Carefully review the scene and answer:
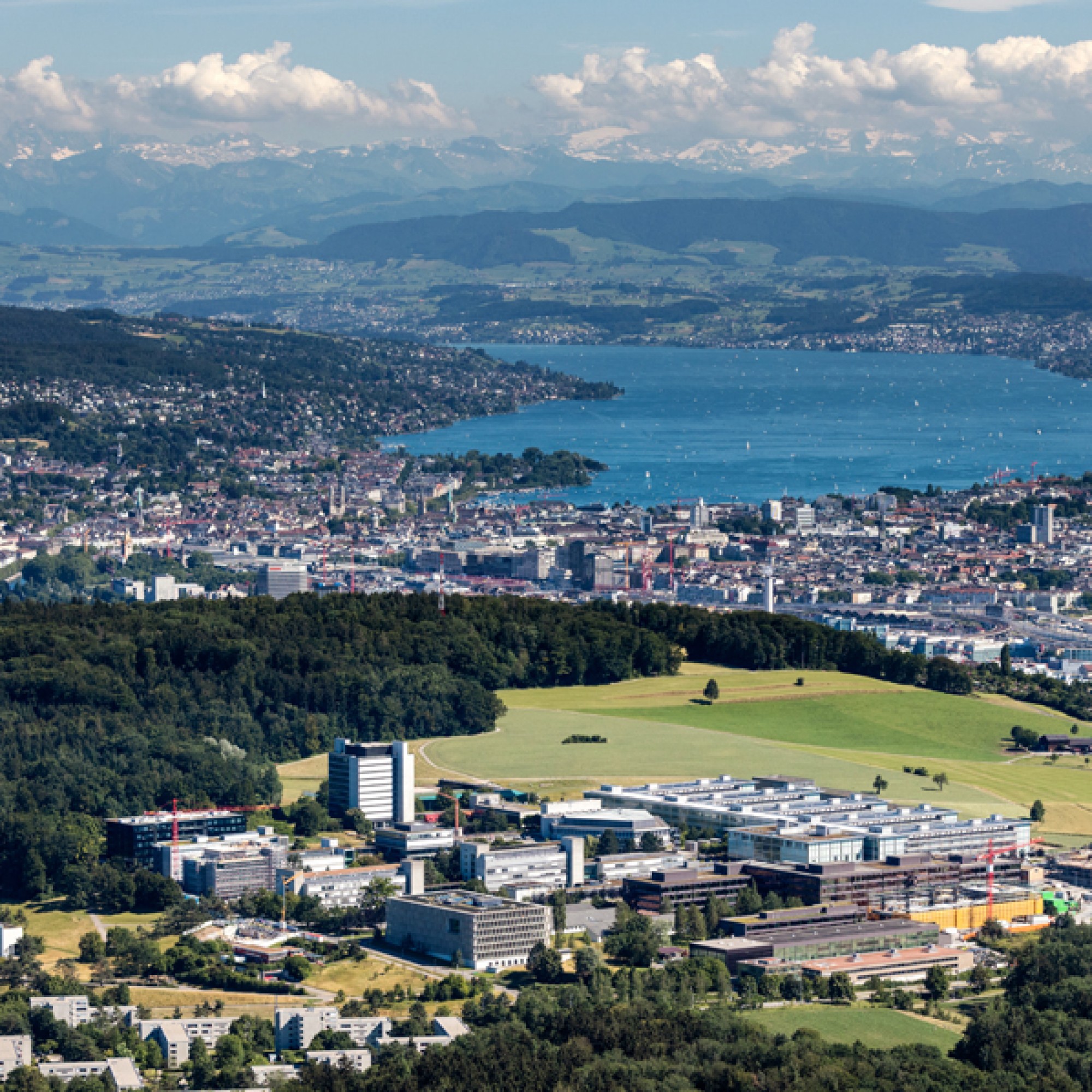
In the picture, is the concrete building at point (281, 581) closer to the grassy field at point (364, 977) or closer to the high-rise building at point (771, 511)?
the high-rise building at point (771, 511)

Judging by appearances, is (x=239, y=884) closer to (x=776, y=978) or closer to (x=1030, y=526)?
(x=776, y=978)

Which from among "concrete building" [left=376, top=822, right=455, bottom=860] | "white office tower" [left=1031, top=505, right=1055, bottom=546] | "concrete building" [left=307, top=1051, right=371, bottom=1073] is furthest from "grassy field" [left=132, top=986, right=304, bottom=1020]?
"white office tower" [left=1031, top=505, right=1055, bottom=546]

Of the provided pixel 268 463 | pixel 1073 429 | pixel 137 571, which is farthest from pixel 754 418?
pixel 137 571

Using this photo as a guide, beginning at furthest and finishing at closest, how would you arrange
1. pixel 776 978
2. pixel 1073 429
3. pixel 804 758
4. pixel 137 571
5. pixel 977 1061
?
pixel 1073 429 < pixel 137 571 < pixel 804 758 < pixel 776 978 < pixel 977 1061

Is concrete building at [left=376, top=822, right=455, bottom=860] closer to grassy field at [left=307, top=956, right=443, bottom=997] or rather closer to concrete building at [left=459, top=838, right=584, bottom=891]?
concrete building at [left=459, top=838, right=584, bottom=891]

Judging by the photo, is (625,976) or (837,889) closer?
(625,976)

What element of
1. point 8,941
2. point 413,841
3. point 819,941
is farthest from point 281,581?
point 819,941

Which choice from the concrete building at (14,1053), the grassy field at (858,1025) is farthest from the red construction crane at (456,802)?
the concrete building at (14,1053)
